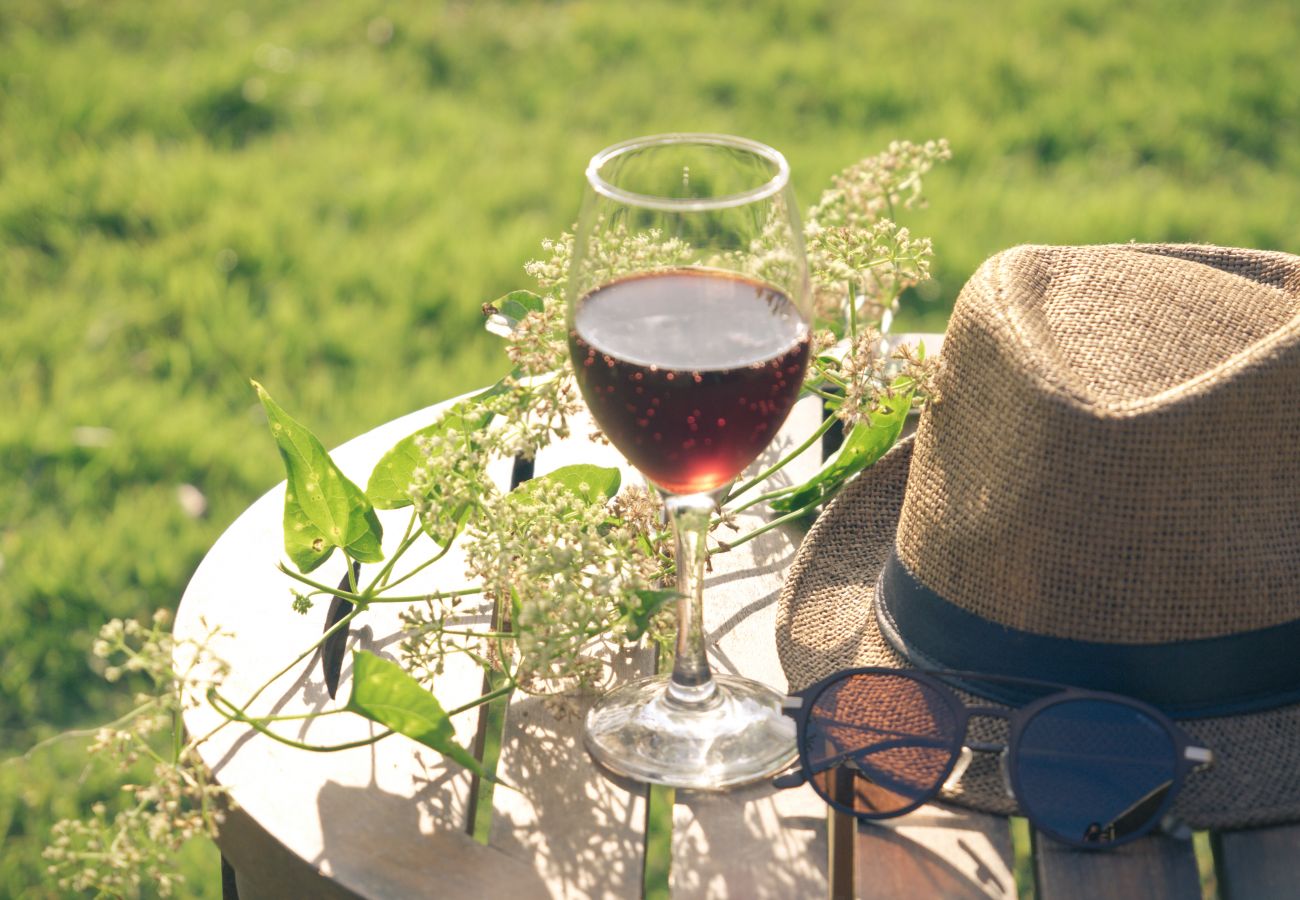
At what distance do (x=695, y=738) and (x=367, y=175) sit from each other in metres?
3.47

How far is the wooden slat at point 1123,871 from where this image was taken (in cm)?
132

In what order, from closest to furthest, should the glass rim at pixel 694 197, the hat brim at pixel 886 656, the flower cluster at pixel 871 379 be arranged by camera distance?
1. the glass rim at pixel 694 197
2. the hat brim at pixel 886 656
3. the flower cluster at pixel 871 379

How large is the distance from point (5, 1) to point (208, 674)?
Result: 4.51 m

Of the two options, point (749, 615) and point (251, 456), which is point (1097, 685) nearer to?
point (749, 615)

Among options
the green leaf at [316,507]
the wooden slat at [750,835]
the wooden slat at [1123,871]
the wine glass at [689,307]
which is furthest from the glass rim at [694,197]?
the wooden slat at [1123,871]

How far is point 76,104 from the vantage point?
188 inches

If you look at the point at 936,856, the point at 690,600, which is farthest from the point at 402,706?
the point at 936,856

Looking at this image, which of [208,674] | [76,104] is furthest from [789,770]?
[76,104]

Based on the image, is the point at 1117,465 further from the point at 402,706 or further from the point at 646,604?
the point at 402,706

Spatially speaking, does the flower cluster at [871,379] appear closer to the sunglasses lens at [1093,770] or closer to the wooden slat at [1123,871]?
the sunglasses lens at [1093,770]

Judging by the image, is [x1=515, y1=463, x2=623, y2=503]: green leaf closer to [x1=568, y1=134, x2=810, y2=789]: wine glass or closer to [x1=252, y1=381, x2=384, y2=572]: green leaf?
[x1=252, y1=381, x2=384, y2=572]: green leaf

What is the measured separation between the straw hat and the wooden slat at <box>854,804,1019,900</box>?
0.03 metres

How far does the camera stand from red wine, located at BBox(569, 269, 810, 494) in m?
1.27

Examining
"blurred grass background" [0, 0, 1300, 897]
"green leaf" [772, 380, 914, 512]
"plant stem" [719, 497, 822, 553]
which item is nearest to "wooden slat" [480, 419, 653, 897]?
"plant stem" [719, 497, 822, 553]
